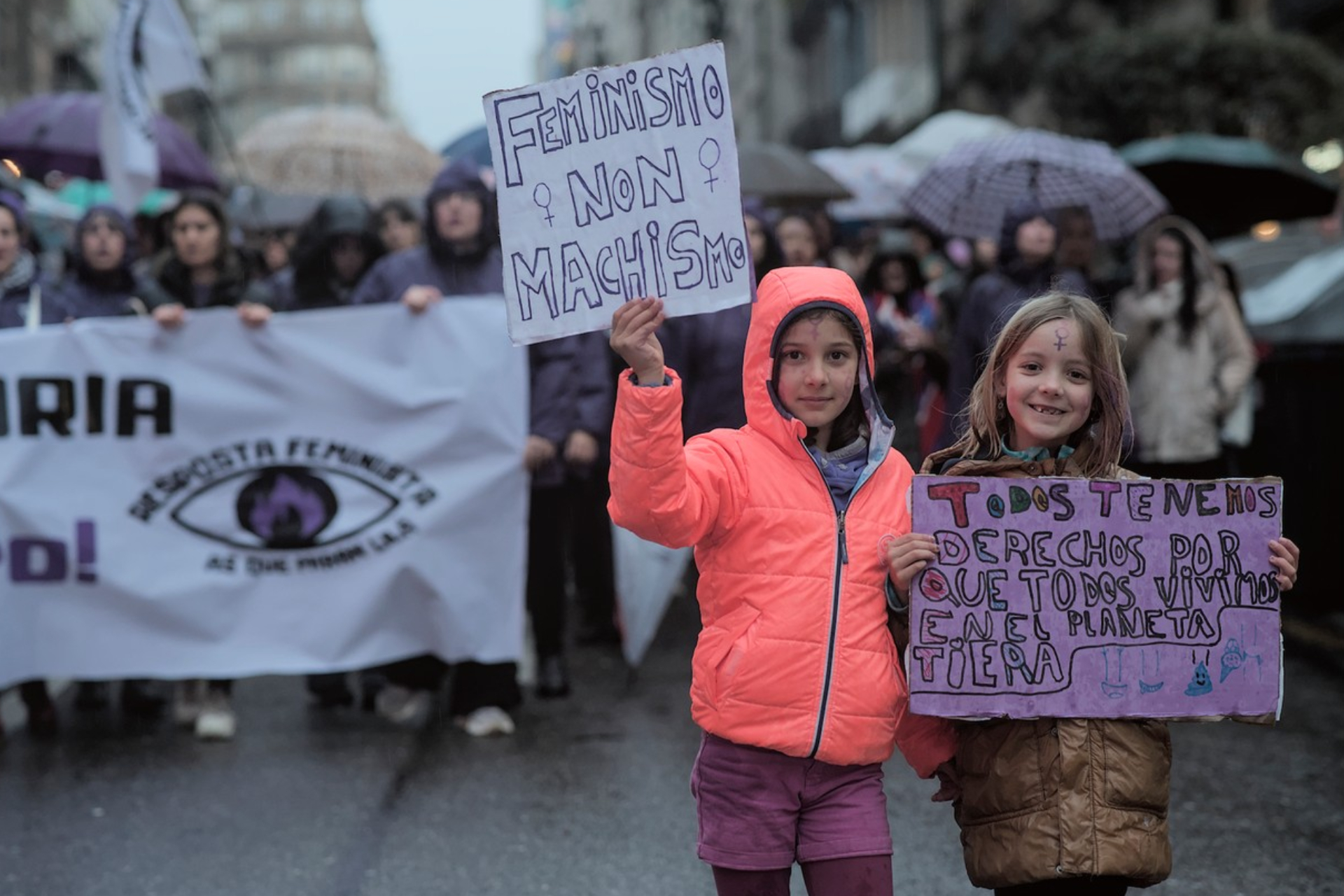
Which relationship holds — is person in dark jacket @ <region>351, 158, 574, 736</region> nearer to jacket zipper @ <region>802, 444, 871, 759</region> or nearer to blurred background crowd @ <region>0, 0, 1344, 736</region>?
blurred background crowd @ <region>0, 0, 1344, 736</region>

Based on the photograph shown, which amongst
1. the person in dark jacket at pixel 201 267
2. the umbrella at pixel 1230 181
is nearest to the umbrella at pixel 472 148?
the person in dark jacket at pixel 201 267

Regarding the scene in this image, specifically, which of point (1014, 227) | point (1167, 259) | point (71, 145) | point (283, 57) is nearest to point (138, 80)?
point (71, 145)

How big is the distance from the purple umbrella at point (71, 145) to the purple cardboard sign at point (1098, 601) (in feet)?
29.4

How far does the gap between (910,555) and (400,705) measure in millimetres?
3787

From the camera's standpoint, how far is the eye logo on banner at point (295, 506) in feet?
20.1

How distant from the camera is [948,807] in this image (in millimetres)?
5055

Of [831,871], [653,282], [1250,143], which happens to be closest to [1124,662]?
[831,871]

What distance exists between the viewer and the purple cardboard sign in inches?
116

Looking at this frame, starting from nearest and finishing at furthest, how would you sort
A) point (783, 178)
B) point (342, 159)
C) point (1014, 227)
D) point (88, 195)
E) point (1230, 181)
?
point (1014, 227)
point (783, 178)
point (342, 159)
point (1230, 181)
point (88, 195)

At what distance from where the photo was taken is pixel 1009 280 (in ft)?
23.0

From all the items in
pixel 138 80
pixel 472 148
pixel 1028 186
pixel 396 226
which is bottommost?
pixel 396 226

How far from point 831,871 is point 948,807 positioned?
7.23ft

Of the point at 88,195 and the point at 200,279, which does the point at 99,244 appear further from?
the point at 88,195

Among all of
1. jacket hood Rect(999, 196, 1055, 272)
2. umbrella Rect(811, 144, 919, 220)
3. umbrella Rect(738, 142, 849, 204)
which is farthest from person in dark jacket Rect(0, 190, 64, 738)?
umbrella Rect(811, 144, 919, 220)
